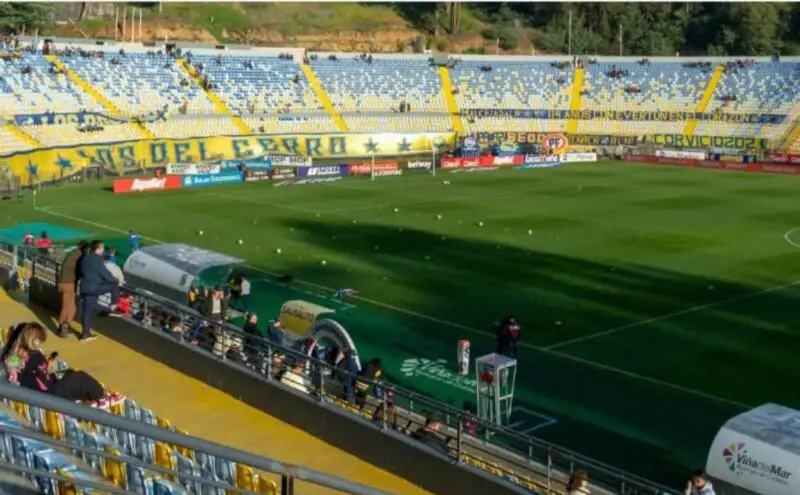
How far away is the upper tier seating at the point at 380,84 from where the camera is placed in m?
83.3

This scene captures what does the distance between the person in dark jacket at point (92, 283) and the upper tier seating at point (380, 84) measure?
64.8m

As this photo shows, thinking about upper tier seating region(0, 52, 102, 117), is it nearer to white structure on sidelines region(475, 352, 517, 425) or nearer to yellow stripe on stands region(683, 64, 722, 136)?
yellow stripe on stands region(683, 64, 722, 136)

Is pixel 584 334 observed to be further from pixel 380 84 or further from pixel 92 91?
pixel 380 84

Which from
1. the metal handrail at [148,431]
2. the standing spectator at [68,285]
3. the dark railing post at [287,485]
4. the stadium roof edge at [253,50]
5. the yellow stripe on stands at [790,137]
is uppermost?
the stadium roof edge at [253,50]

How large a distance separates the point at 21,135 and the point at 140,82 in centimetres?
1577

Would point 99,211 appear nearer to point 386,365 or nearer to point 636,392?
point 386,365

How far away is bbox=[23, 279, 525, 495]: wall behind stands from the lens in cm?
1210

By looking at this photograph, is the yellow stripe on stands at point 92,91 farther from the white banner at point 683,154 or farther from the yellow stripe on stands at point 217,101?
the white banner at point 683,154

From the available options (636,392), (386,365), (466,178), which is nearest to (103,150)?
(466,178)

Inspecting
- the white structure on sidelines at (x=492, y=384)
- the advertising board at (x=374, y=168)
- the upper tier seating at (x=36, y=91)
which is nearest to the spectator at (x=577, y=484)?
the white structure on sidelines at (x=492, y=384)

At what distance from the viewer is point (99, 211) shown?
45.1m

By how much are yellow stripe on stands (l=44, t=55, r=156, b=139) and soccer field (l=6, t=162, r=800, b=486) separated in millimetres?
Answer: 15706

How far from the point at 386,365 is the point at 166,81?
5942cm

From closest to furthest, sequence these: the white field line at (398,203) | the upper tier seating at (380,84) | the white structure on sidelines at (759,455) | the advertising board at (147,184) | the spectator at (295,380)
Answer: the white structure on sidelines at (759,455)
the spectator at (295,380)
the white field line at (398,203)
the advertising board at (147,184)
the upper tier seating at (380,84)
